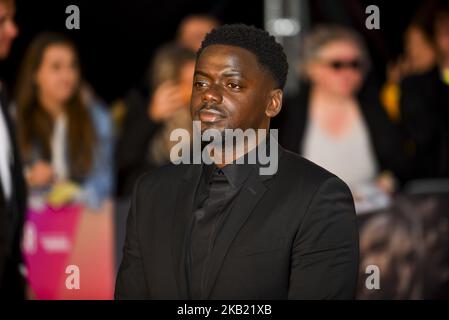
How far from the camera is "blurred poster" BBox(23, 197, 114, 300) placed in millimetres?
4973

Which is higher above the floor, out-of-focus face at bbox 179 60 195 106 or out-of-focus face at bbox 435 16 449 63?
out-of-focus face at bbox 435 16 449 63

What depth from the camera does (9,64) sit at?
568 centimetres

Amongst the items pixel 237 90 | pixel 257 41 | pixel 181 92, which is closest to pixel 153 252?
pixel 237 90

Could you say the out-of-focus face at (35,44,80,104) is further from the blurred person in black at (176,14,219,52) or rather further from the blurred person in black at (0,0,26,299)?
the blurred person in black at (0,0,26,299)

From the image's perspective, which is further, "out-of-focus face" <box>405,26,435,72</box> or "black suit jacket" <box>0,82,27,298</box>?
"out-of-focus face" <box>405,26,435,72</box>

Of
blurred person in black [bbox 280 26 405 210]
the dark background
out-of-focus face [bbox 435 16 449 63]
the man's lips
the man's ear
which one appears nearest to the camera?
the man's lips

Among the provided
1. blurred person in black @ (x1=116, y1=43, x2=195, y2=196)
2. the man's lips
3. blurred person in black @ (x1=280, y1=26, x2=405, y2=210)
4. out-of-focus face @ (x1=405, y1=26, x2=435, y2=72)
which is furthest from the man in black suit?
out-of-focus face @ (x1=405, y1=26, x2=435, y2=72)

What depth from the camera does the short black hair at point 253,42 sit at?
2.00 m

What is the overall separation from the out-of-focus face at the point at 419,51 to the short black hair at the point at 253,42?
362cm

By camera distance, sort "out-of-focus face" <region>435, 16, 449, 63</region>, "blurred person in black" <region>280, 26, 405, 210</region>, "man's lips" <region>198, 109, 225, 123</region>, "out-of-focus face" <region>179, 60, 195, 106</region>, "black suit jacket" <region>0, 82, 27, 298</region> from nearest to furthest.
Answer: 1. "man's lips" <region>198, 109, 225, 123</region>
2. "black suit jacket" <region>0, 82, 27, 298</region>
3. "out-of-focus face" <region>179, 60, 195, 106</region>
4. "blurred person in black" <region>280, 26, 405, 210</region>
5. "out-of-focus face" <region>435, 16, 449, 63</region>

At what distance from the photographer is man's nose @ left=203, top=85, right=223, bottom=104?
76.7 inches

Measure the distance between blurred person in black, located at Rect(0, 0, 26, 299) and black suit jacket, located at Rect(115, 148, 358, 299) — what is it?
1343mm

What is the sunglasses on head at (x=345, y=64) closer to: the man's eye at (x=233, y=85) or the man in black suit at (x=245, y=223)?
the man in black suit at (x=245, y=223)

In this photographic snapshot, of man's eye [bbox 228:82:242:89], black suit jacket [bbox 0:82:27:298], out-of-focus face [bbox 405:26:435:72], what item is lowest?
black suit jacket [bbox 0:82:27:298]
